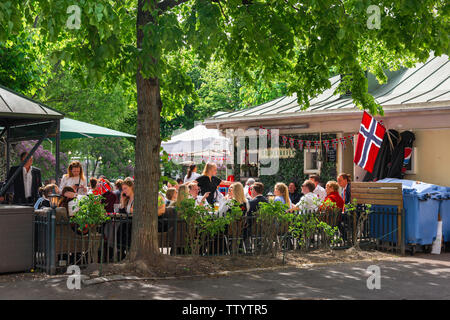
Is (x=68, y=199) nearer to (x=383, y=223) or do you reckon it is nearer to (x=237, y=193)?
(x=237, y=193)

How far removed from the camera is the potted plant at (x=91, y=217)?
911 centimetres

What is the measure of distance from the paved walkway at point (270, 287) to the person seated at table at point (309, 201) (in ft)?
7.02

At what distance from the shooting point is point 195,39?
Answer: 8.27m

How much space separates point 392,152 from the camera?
1581cm

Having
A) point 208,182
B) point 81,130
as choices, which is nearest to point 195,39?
point 208,182

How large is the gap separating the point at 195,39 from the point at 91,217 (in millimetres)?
3198

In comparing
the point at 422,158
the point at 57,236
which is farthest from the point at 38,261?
the point at 422,158

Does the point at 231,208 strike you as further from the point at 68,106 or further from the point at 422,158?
the point at 68,106

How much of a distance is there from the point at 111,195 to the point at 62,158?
72.1 feet

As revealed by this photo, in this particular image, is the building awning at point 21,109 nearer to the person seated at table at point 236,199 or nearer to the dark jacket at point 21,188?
the dark jacket at point 21,188

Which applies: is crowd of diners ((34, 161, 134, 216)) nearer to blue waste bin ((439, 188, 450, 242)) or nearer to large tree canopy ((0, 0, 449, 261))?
large tree canopy ((0, 0, 449, 261))

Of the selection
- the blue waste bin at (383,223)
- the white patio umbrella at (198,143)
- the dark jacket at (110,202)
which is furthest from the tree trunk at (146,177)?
the white patio umbrella at (198,143)

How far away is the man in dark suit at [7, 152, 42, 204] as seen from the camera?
12.3m

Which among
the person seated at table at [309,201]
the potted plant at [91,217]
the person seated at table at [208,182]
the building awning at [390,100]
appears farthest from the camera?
the building awning at [390,100]
